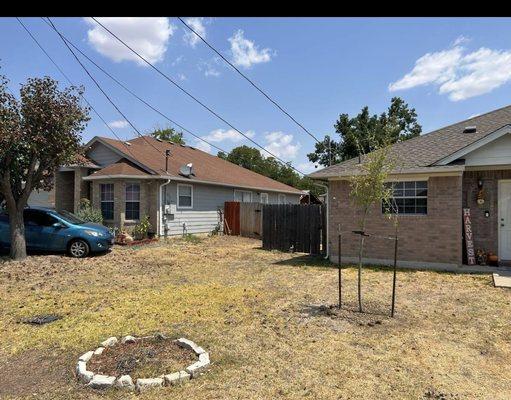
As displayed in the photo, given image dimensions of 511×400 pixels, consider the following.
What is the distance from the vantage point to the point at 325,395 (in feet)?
12.7

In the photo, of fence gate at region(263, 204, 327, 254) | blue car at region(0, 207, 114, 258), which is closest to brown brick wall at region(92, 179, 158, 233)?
blue car at region(0, 207, 114, 258)

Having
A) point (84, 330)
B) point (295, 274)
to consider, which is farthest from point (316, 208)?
point (84, 330)

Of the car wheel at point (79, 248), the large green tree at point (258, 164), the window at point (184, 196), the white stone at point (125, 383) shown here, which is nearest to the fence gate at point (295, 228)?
the window at point (184, 196)

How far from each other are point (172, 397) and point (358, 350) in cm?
243

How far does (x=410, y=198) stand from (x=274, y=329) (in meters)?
7.07

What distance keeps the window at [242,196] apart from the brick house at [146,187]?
379 millimetres

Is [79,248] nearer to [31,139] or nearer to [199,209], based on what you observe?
[31,139]

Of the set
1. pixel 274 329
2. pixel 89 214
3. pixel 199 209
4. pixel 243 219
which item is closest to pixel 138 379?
pixel 274 329

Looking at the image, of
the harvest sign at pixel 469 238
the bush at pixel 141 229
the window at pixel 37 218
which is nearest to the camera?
the harvest sign at pixel 469 238

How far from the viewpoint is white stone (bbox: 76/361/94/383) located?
415cm

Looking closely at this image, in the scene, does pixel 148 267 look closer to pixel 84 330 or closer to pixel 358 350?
pixel 84 330

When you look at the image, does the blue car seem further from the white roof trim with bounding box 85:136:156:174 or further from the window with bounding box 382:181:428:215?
the window with bounding box 382:181:428:215

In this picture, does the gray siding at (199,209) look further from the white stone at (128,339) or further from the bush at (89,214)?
the white stone at (128,339)

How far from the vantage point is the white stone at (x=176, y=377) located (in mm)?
4066
